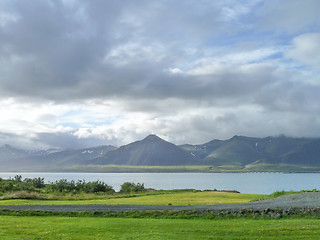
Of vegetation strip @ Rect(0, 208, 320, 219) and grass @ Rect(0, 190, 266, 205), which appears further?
grass @ Rect(0, 190, 266, 205)

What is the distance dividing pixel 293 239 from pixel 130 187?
161 feet

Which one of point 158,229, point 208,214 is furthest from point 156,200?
point 158,229

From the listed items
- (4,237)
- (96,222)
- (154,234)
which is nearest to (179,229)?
(154,234)

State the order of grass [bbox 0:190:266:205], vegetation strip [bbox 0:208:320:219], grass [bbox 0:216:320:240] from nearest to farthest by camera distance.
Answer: grass [bbox 0:216:320:240] → vegetation strip [bbox 0:208:320:219] → grass [bbox 0:190:266:205]

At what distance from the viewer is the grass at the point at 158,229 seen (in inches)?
739

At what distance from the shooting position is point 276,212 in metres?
26.0

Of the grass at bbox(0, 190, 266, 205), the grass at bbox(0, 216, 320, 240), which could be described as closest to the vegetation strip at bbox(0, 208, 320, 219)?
the grass at bbox(0, 216, 320, 240)

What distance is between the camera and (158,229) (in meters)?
20.9

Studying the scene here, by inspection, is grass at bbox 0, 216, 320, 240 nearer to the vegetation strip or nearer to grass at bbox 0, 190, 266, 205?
the vegetation strip

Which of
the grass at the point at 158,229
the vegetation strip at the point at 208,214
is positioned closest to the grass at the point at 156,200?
the vegetation strip at the point at 208,214

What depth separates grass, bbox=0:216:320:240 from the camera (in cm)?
1877

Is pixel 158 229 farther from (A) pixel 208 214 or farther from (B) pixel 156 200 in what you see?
(B) pixel 156 200

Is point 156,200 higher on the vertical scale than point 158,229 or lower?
lower

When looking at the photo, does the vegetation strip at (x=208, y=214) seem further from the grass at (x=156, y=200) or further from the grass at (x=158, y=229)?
the grass at (x=156, y=200)
